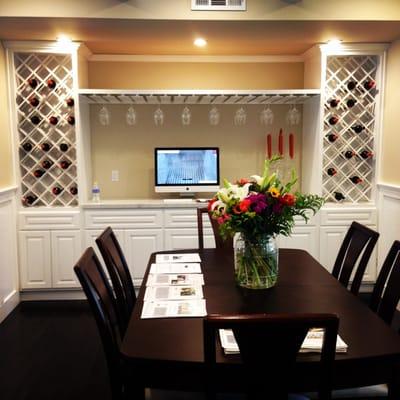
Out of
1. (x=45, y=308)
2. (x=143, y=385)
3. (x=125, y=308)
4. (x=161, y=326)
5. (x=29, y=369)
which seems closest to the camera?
(x=143, y=385)

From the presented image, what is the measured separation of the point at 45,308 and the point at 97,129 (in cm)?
181

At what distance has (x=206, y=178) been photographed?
13.6 feet

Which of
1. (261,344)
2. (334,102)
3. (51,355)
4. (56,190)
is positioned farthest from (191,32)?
(261,344)

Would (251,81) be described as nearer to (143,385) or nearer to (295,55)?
(295,55)

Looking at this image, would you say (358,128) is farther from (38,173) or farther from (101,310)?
(101,310)

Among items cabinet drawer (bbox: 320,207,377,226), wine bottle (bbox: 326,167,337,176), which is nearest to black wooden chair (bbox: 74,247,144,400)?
cabinet drawer (bbox: 320,207,377,226)

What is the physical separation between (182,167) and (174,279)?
2120 millimetres

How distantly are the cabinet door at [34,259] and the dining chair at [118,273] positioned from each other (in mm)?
1724

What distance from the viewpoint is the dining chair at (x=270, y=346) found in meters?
1.08

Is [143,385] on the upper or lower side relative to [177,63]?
lower

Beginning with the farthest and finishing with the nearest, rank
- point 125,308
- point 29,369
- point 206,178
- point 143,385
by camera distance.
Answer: point 206,178 < point 29,369 < point 125,308 < point 143,385

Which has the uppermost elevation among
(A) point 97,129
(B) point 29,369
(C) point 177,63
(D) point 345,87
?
(C) point 177,63

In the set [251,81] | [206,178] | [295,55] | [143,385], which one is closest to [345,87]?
[295,55]

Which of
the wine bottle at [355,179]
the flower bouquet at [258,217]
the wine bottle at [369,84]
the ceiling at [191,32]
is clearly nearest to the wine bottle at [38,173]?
the ceiling at [191,32]
